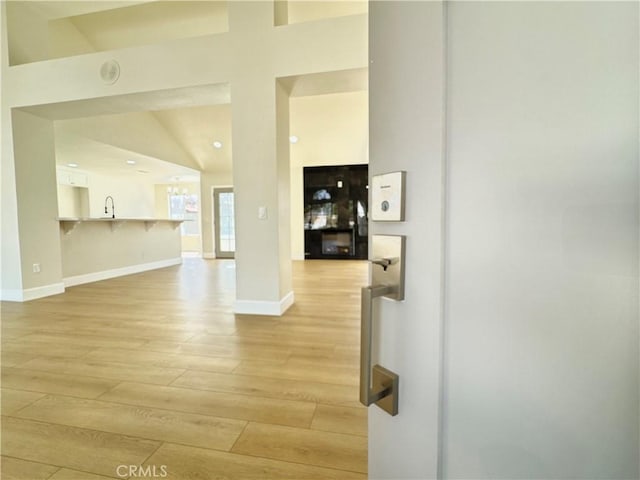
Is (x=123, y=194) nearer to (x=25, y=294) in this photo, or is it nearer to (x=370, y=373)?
(x=25, y=294)

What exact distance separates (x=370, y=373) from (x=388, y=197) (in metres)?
0.26

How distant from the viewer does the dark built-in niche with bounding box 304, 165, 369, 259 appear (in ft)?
24.8

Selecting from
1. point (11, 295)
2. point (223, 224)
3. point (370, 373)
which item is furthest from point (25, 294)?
point (370, 373)

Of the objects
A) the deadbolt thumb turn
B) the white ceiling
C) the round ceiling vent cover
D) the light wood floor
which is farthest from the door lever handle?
the round ceiling vent cover

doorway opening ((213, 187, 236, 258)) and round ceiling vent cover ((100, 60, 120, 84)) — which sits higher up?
round ceiling vent cover ((100, 60, 120, 84))

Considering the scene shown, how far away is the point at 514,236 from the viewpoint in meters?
0.35

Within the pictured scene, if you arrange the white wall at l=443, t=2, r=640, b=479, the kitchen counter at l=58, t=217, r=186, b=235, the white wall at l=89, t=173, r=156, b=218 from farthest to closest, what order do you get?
the white wall at l=89, t=173, r=156, b=218
the kitchen counter at l=58, t=217, r=186, b=235
the white wall at l=443, t=2, r=640, b=479

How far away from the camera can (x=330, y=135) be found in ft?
22.2

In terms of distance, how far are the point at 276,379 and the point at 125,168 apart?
745cm

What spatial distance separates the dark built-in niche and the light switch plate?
698 centimetres

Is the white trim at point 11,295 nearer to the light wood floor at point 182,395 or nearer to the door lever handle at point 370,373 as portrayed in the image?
the light wood floor at point 182,395

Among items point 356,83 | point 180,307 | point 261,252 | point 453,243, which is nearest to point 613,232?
point 453,243

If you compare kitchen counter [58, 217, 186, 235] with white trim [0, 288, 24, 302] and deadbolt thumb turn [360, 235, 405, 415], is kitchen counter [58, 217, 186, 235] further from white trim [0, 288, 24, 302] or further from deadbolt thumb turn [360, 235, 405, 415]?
deadbolt thumb turn [360, 235, 405, 415]

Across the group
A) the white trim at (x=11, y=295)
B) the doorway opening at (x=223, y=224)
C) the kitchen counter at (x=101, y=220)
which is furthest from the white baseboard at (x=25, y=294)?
the doorway opening at (x=223, y=224)
